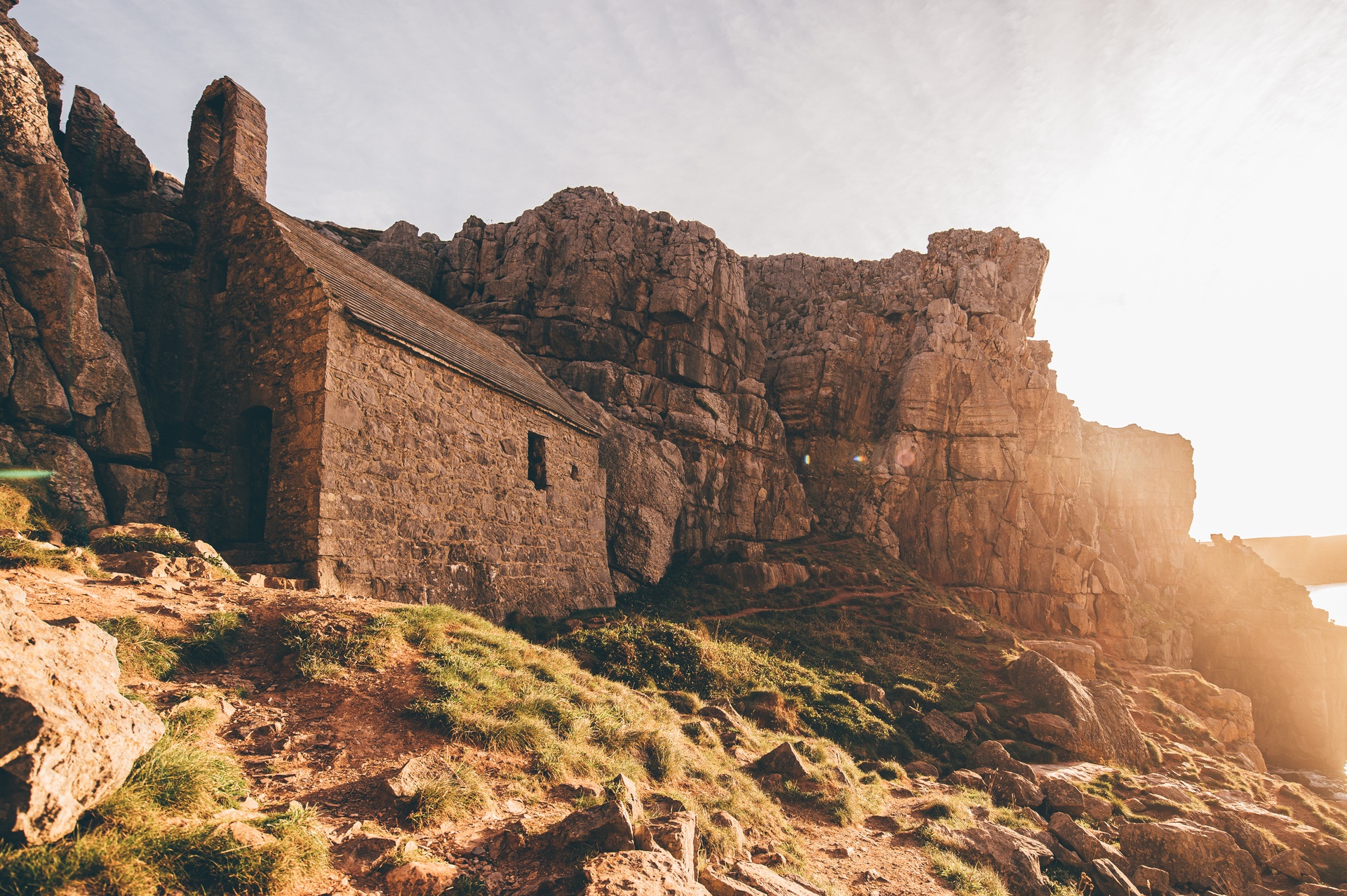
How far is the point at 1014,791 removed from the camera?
11656 millimetres

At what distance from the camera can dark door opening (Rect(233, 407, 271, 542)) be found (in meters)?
13.1

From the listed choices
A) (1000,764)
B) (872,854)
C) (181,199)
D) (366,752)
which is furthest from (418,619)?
(181,199)

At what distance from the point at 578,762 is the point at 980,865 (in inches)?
226

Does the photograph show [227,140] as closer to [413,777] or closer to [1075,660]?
[413,777]

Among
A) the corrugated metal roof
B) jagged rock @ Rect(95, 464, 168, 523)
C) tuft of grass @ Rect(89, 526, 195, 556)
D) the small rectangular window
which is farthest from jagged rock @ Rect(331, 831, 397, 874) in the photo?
the small rectangular window

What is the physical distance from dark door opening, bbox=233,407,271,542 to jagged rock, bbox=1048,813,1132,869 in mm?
16070

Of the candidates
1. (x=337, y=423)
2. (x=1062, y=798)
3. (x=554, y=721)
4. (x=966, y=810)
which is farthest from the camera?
(x=337, y=423)

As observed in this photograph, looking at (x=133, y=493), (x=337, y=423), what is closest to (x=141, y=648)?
(x=337, y=423)

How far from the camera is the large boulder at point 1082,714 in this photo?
1559cm

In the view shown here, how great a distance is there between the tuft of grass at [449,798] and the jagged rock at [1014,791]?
10.4 m

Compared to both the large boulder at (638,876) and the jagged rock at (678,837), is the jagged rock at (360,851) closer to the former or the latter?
the large boulder at (638,876)

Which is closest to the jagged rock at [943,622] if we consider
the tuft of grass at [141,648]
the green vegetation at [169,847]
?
the tuft of grass at [141,648]

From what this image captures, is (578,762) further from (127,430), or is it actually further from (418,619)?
(127,430)

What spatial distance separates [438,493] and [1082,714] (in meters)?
17.8
